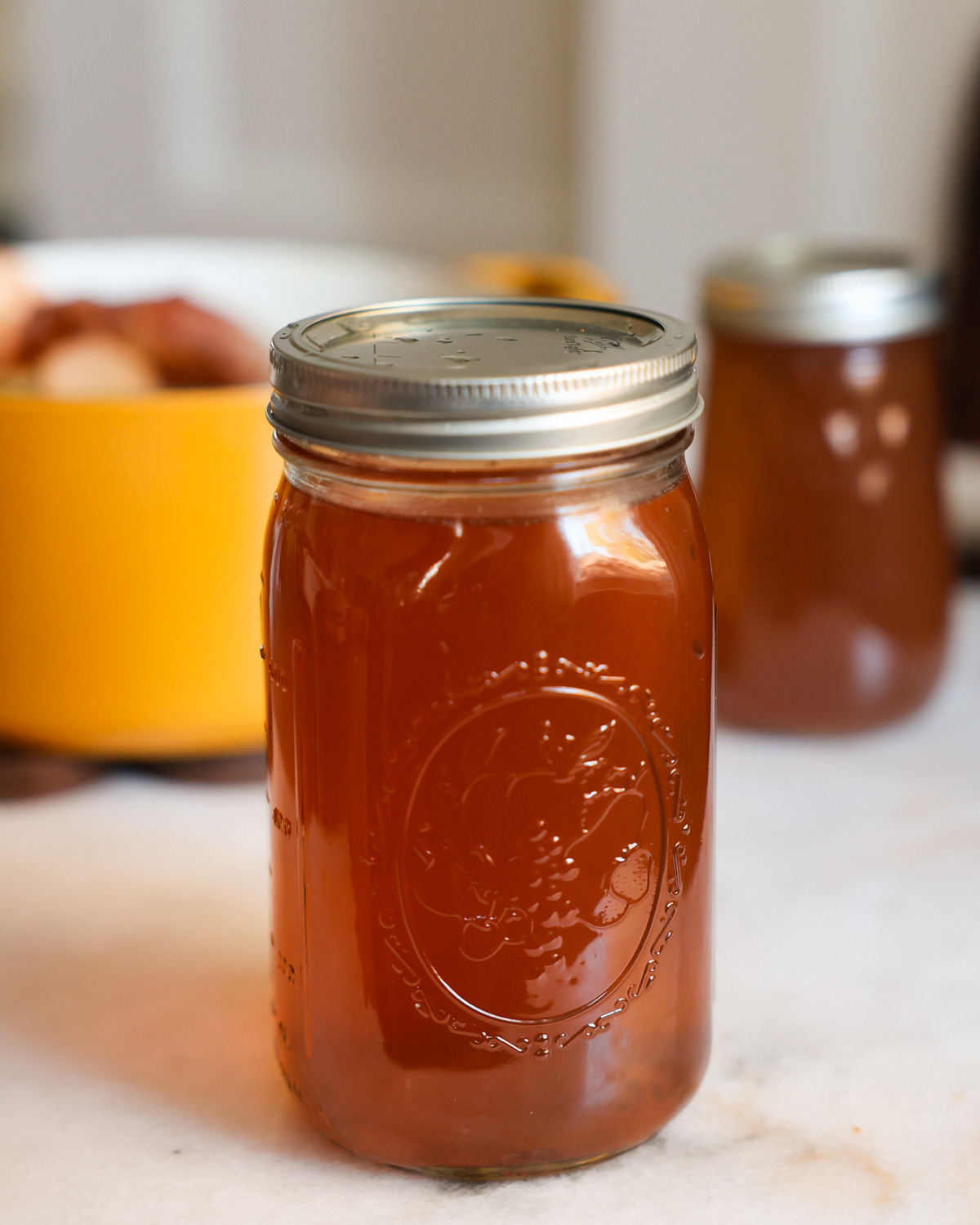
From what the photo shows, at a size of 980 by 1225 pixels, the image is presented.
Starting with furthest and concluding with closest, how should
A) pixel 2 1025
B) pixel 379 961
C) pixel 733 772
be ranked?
pixel 733 772 → pixel 2 1025 → pixel 379 961

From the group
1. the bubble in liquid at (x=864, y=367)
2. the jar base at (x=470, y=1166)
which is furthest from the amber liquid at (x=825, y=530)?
the jar base at (x=470, y=1166)

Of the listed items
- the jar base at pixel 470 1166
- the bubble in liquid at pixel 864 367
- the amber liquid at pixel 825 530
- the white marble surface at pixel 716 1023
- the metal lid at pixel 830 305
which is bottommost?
the white marble surface at pixel 716 1023

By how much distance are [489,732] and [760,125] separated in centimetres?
110

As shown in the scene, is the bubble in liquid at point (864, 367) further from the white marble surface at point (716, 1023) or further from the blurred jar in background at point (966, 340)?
the blurred jar in background at point (966, 340)

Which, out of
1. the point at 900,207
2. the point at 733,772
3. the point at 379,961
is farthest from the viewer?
the point at 900,207

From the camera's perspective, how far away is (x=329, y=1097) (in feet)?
1.57

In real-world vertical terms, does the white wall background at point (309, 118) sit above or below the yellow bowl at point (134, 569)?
above

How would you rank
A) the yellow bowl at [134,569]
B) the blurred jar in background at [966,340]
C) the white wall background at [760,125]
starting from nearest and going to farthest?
the yellow bowl at [134,569] → the blurred jar in background at [966,340] → the white wall background at [760,125]

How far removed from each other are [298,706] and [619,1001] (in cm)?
14

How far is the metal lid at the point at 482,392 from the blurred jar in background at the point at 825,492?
32cm

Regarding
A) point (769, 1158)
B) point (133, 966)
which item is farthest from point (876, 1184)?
point (133, 966)

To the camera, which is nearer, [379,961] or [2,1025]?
[379,961]

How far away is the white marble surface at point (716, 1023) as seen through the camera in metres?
0.47

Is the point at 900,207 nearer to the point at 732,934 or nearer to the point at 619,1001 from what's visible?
the point at 732,934
